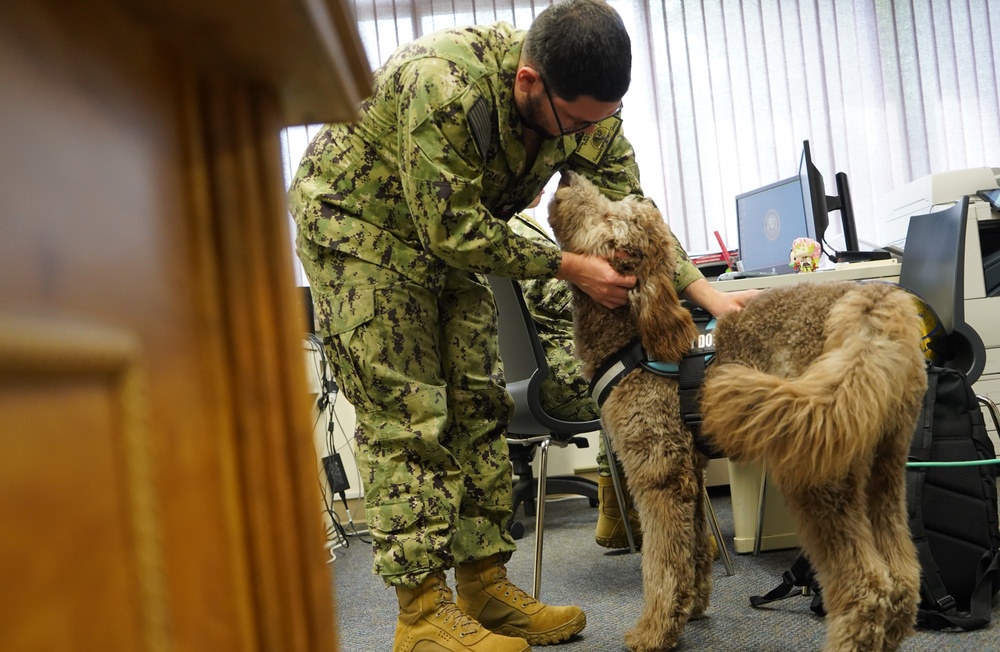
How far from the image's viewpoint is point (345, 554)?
3.10 meters

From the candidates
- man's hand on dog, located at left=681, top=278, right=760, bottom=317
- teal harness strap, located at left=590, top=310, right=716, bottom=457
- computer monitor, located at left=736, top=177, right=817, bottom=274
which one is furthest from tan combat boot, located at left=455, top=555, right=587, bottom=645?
computer monitor, located at left=736, top=177, right=817, bottom=274

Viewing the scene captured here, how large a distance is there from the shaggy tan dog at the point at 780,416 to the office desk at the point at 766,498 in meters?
0.72

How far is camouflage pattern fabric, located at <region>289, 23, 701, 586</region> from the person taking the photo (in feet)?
4.68

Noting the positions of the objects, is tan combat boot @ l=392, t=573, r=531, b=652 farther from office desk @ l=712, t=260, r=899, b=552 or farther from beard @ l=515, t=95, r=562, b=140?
office desk @ l=712, t=260, r=899, b=552

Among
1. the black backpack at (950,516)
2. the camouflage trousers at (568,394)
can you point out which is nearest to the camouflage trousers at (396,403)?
the camouflage trousers at (568,394)

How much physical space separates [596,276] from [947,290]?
131 cm


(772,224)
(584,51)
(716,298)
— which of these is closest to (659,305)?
(716,298)

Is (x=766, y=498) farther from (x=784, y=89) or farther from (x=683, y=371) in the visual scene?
(x=784, y=89)

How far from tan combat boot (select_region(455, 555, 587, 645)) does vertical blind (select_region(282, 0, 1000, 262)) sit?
2.89 meters

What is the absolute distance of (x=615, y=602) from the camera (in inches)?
79.7

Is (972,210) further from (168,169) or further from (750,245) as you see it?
(168,169)

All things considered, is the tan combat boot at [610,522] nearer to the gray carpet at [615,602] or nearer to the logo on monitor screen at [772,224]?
the gray carpet at [615,602]

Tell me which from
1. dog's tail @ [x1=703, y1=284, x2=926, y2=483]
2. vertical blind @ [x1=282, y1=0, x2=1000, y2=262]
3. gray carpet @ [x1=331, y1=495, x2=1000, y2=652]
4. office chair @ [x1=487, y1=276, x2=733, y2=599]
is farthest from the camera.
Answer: vertical blind @ [x1=282, y1=0, x2=1000, y2=262]

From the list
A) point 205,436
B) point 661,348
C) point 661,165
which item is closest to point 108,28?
point 205,436
